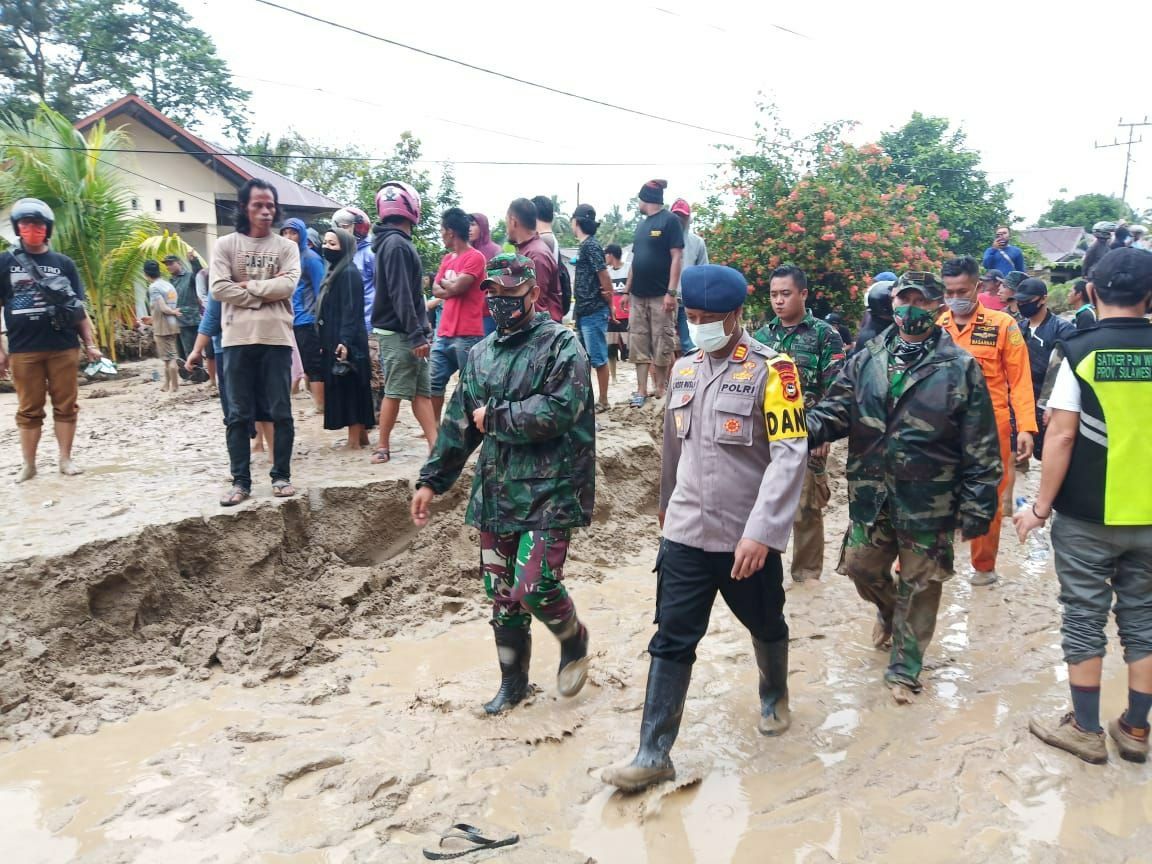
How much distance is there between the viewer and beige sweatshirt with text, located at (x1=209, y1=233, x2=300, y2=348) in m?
5.48

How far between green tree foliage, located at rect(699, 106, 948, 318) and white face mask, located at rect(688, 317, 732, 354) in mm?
8677

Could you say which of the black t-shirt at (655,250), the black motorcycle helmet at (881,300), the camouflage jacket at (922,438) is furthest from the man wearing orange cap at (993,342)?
the black t-shirt at (655,250)

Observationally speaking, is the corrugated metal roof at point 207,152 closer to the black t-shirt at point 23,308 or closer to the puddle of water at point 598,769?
the black t-shirt at point 23,308

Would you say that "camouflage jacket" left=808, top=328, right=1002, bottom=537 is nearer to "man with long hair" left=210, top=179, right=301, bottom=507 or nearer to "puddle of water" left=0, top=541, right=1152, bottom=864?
"puddle of water" left=0, top=541, right=1152, bottom=864

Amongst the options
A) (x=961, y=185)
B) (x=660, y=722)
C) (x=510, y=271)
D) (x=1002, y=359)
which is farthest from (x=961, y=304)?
(x=961, y=185)

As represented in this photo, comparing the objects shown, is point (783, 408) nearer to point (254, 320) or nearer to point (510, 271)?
point (510, 271)

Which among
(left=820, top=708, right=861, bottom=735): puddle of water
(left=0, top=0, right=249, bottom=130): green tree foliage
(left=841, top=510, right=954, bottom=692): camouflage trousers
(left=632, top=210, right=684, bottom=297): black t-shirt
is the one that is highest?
(left=0, top=0, right=249, bottom=130): green tree foliage

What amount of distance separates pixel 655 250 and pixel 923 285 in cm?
417

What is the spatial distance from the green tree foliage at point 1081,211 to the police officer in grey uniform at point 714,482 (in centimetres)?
A: 5504

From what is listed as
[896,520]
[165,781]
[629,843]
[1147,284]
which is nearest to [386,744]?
[165,781]

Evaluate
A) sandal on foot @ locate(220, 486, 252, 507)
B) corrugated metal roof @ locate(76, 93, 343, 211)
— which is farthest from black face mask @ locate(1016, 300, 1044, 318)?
corrugated metal roof @ locate(76, 93, 343, 211)

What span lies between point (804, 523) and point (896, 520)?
176 centimetres

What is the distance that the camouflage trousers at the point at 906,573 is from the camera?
4.04 meters

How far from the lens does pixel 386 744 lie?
3.79 metres
